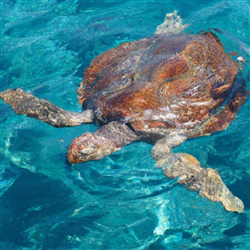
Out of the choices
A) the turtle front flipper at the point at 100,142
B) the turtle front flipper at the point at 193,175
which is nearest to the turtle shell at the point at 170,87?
the turtle front flipper at the point at 100,142

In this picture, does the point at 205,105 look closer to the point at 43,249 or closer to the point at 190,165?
the point at 190,165

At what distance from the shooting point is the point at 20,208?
188 inches

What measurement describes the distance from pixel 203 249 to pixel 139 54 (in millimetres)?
2954

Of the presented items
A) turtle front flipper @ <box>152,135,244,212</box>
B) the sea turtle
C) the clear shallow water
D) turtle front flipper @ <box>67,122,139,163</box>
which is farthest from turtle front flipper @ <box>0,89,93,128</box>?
turtle front flipper @ <box>152,135,244,212</box>

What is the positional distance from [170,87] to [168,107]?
0.28 m

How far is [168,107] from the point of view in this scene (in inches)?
175

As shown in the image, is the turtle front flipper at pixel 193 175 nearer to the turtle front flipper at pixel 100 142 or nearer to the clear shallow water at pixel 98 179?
the clear shallow water at pixel 98 179

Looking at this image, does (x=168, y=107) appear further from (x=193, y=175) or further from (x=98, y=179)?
(x=98, y=179)

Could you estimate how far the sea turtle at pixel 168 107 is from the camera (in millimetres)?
4230

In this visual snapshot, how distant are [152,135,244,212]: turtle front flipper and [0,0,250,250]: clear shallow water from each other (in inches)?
7.8

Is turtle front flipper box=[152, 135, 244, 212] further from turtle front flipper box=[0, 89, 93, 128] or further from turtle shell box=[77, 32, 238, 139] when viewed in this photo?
turtle front flipper box=[0, 89, 93, 128]

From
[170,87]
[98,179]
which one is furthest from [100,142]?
[170,87]

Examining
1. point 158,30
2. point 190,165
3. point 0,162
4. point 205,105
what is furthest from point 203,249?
point 158,30

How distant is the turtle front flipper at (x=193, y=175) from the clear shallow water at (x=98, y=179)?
0.20 meters
